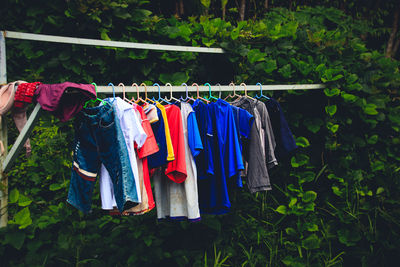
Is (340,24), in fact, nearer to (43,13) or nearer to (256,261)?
(256,261)

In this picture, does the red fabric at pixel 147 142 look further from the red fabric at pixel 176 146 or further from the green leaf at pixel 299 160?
the green leaf at pixel 299 160

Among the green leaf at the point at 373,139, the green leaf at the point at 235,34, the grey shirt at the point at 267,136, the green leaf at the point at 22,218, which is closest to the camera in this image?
the green leaf at the point at 22,218

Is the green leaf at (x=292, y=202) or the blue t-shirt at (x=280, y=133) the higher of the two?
the blue t-shirt at (x=280, y=133)

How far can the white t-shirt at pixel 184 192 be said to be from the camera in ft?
6.63

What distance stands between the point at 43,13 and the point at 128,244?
7.42ft

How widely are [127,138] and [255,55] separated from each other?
173 centimetres

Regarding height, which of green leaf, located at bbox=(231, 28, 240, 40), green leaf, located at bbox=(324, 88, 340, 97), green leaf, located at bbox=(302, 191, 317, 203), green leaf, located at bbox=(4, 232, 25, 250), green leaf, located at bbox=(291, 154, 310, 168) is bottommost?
green leaf, located at bbox=(302, 191, 317, 203)

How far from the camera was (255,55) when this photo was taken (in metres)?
2.93

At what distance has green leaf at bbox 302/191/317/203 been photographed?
10.2 ft

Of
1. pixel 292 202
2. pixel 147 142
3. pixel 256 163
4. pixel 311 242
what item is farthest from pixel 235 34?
pixel 311 242

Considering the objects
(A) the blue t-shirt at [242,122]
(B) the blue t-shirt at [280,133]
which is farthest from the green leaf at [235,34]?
(A) the blue t-shirt at [242,122]

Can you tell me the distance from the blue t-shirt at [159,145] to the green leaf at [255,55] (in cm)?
140

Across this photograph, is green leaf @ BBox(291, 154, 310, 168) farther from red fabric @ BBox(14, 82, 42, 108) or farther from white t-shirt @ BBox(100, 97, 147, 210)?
red fabric @ BBox(14, 82, 42, 108)

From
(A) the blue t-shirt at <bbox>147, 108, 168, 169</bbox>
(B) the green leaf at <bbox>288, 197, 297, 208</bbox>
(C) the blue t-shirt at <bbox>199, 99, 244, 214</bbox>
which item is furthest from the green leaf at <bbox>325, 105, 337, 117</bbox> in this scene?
(A) the blue t-shirt at <bbox>147, 108, 168, 169</bbox>
